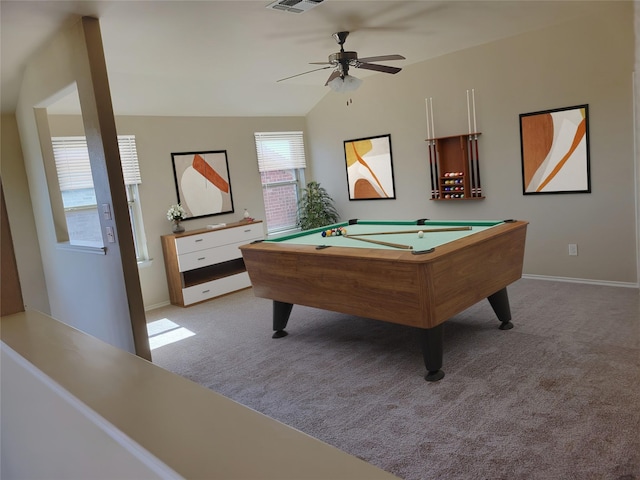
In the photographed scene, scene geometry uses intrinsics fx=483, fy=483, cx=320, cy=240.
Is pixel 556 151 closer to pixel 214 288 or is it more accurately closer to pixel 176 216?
pixel 214 288

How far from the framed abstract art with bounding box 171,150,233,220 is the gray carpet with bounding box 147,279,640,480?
5.77ft

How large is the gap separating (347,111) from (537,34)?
2.58m

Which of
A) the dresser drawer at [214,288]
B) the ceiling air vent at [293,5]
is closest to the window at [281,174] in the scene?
the dresser drawer at [214,288]

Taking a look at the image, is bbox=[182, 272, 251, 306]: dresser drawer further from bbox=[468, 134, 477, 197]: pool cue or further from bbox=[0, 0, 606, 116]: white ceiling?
bbox=[468, 134, 477, 197]: pool cue

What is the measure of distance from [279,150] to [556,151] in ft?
11.9

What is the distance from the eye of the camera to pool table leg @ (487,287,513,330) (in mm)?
3781

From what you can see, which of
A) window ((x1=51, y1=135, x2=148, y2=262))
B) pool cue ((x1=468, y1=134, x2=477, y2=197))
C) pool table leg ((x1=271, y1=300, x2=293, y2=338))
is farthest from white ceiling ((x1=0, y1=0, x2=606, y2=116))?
pool table leg ((x1=271, y1=300, x2=293, y2=338))

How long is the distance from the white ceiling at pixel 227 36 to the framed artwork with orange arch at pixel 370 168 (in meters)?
0.95

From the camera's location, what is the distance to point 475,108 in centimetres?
530

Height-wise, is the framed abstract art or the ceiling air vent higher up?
the ceiling air vent

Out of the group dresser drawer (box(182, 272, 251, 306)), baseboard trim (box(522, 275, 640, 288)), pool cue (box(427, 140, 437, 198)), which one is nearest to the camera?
baseboard trim (box(522, 275, 640, 288))

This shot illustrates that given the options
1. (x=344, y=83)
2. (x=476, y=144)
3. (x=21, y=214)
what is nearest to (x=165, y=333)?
(x=21, y=214)

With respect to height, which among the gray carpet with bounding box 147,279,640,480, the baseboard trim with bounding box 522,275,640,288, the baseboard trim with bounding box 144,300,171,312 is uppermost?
the baseboard trim with bounding box 144,300,171,312

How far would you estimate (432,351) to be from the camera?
3043mm
